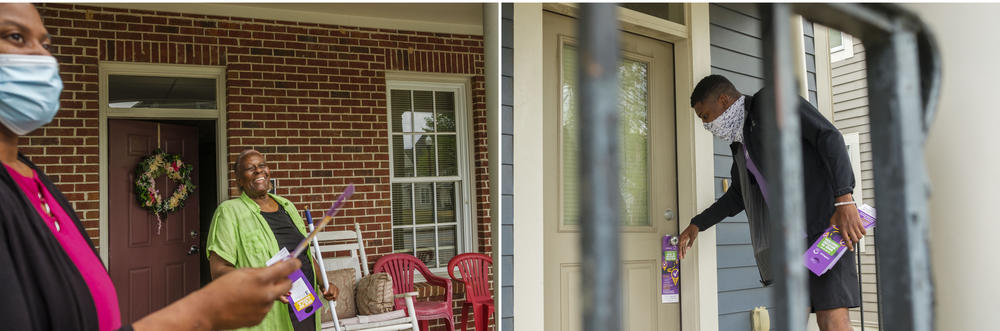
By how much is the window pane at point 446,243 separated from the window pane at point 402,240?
27 cm

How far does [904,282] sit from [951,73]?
0.38m

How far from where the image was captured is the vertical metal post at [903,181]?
0.75 metres

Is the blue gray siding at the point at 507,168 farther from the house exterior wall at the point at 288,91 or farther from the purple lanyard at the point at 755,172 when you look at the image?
the house exterior wall at the point at 288,91

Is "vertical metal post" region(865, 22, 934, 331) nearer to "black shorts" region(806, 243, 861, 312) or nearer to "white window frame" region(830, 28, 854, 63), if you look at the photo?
"black shorts" region(806, 243, 861, 312)

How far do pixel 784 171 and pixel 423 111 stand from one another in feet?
17.3

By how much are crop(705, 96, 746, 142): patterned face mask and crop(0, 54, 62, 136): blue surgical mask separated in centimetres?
226

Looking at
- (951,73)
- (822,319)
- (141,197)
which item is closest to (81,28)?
(141,197)

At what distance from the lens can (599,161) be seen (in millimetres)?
543

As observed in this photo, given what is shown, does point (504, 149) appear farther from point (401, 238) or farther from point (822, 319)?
point (401, 238)

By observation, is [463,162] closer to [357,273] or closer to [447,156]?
[447,156]

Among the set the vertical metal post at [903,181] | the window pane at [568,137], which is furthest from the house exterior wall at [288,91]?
the vertical metal post at [903,181]

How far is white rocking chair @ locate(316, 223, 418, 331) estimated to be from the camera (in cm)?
438

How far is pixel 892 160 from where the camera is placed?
0.76 meters

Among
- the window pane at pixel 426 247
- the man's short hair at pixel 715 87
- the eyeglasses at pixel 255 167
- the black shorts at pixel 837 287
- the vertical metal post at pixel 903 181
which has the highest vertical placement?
the man's short hair at pixel 715 87
